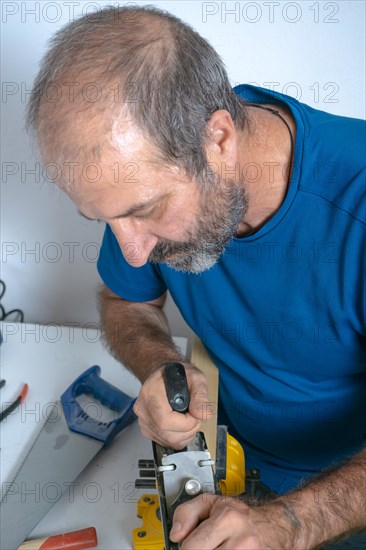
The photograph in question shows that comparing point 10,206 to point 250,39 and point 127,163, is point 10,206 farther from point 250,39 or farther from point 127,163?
point 127,163

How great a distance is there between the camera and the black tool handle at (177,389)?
77cm

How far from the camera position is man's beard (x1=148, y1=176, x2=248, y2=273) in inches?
31.2

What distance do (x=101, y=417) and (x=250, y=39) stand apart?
2.46ft

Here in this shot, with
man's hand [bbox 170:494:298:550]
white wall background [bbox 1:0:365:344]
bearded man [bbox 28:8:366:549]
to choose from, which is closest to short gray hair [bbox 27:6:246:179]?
bearded man [bbox 28:8:366:549]

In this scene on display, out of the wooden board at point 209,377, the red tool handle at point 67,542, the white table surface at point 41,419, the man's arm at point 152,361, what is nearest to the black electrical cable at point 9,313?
the white table surface at point 41,419

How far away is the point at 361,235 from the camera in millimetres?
809

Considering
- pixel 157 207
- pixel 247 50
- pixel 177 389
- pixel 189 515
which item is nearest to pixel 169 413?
pixel 177 389

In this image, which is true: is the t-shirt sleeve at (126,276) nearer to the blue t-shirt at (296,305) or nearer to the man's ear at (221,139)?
the blue t-shirt at (296,305)

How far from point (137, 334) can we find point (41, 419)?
0.76 feet

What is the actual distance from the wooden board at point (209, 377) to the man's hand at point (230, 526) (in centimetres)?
18

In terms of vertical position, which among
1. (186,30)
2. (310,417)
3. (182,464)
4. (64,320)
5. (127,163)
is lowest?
(64,320)

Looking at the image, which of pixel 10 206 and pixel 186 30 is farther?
pixel 10 206

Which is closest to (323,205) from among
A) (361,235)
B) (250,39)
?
(361,235)

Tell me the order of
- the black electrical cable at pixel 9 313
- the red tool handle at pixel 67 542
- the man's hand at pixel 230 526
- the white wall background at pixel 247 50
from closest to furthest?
1. the man's hand at pixel 230 526
2. the red tool handle at pixel 67 542
3. the white wall background at pixel 247 50
4. the black electrical cable at pixel 9 313
